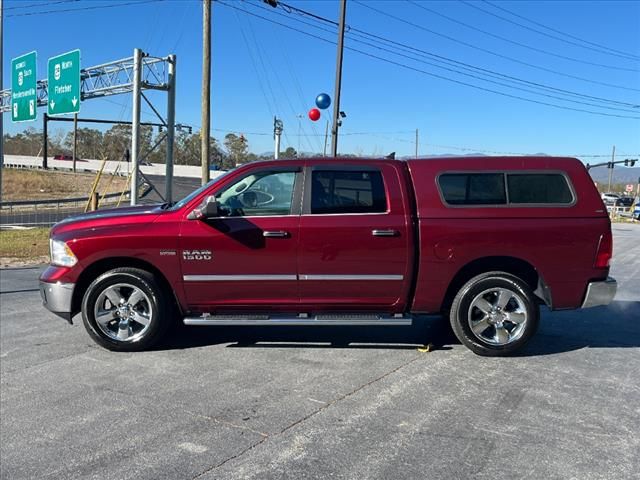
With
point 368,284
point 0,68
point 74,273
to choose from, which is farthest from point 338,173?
point 0,68

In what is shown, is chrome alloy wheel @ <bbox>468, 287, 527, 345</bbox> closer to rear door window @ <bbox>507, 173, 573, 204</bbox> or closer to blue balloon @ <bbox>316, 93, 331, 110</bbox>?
rear door window @ <bbox>507, 173, 573, 204</bbox>

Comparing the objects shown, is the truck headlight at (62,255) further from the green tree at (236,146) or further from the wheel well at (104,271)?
the green tree at (236,146)

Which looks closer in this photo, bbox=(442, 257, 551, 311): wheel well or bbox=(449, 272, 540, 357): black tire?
bbox=(449, 272, 540, 357): black tire

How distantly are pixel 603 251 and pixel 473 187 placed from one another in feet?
4.47

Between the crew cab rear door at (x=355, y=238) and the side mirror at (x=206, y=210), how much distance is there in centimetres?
81

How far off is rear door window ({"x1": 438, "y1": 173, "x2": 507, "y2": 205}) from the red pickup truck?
0.01 metres

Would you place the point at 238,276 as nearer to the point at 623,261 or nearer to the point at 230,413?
the point at 230,413

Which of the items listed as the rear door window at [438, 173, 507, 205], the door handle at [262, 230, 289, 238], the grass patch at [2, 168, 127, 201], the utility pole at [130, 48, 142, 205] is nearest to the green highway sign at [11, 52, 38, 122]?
the utility pole at [130, 48, 142, 205]

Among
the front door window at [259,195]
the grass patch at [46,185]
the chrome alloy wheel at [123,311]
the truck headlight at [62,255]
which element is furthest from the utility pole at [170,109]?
the grass patch at [46,185]

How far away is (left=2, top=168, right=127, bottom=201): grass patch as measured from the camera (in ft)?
144

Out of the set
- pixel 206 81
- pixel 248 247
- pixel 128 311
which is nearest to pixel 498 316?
pixel 248 247

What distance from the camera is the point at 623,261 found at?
13.1 meters

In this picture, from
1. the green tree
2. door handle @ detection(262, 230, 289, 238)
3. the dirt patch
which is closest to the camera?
door handle @ detection(262, 230, 289, 238)

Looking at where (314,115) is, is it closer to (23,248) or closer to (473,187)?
(23,248)
